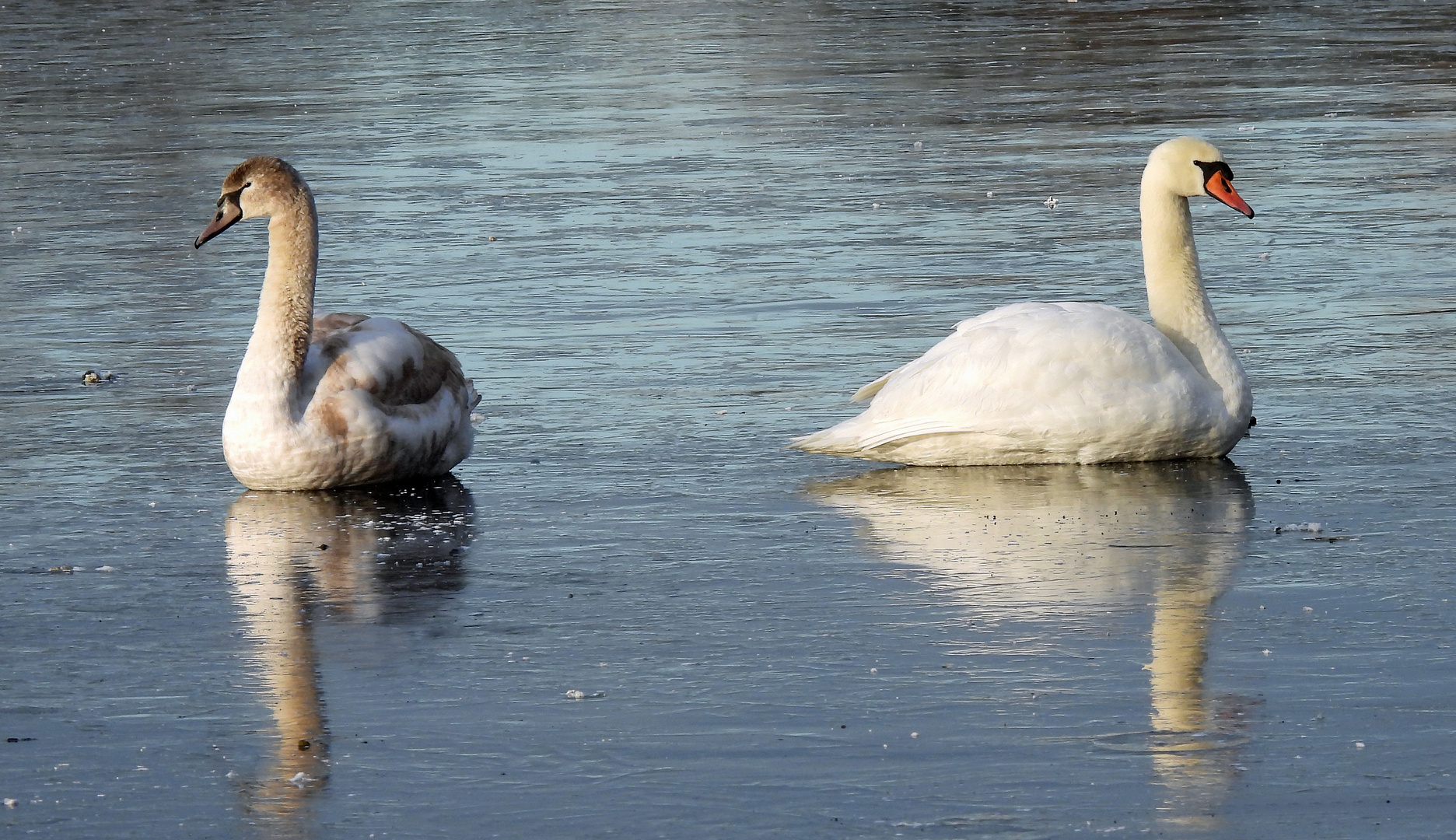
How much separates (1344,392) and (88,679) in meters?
5.21

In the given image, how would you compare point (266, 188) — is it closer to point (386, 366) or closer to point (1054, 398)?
point (386, 366)

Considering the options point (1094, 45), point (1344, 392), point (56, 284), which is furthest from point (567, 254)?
point (1094, 45)

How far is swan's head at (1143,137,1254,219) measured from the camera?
8992 millimetres

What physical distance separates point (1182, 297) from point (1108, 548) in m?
2.03

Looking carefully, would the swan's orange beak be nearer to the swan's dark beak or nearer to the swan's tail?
the swan's tail

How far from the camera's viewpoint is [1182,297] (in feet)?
29.0

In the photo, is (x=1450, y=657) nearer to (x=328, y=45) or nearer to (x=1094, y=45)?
(x=1094, y=45)

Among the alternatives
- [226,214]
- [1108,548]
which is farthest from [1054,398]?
[226,214]

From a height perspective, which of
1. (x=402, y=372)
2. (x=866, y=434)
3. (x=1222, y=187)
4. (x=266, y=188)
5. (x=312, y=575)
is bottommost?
(x=312, y=575)

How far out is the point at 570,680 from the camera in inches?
230

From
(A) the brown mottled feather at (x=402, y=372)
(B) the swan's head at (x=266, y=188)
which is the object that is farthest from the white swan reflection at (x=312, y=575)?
(B) the swan's head at (x=266, y=188)

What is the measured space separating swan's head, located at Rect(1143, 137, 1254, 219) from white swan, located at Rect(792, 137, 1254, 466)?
27.2 inches

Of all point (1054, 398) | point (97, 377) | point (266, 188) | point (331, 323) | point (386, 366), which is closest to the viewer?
point (1054, 398)

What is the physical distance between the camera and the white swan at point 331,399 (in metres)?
8.19
